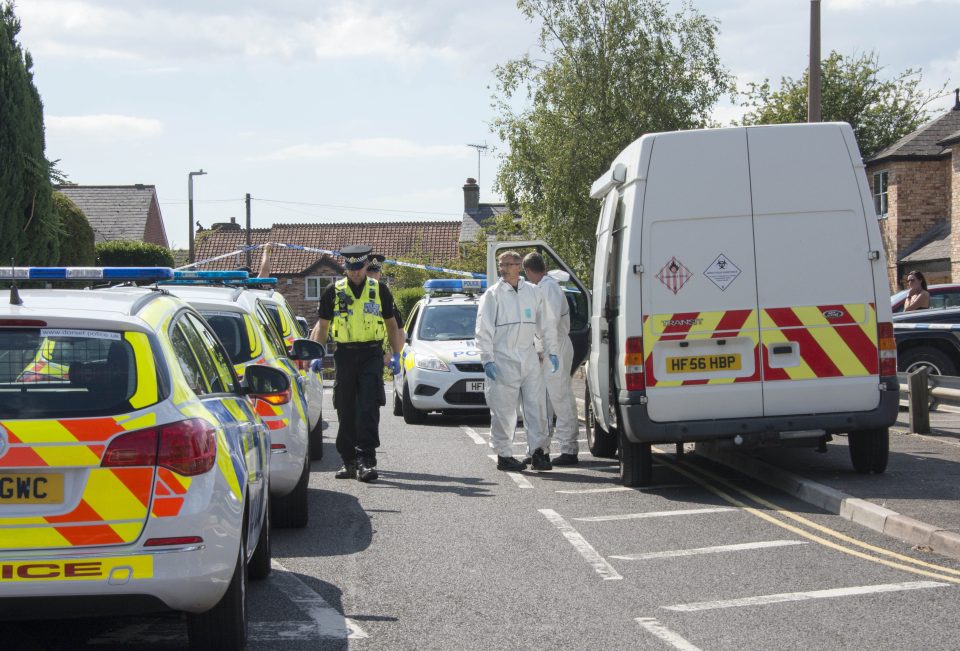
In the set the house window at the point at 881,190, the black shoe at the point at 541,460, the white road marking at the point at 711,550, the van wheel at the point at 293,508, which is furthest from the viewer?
the house window at the point at 881,190

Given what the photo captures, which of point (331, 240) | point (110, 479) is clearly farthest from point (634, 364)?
point (331, 240)

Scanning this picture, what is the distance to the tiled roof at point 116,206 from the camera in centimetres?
6138

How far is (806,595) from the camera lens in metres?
6.31

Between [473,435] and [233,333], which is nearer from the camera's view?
[233,333]

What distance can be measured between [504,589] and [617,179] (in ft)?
14.3

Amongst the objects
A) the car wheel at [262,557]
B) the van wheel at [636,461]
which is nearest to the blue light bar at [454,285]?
the van wheel at [636,461]

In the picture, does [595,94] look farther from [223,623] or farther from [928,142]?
[223,623]

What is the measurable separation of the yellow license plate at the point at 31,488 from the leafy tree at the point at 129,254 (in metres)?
35.2

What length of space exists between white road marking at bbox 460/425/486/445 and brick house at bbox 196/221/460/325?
5177 cm

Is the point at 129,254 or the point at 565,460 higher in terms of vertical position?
the point at 129,254

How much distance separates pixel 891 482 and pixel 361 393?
439cm

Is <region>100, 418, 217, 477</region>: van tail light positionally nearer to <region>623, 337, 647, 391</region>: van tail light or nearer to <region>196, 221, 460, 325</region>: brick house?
<region>623, 337, 647, 391</region>: van tail light

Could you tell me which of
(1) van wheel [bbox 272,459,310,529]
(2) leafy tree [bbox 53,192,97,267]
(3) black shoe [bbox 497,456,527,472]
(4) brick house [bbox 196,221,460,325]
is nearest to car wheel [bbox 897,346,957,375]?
(3) black shoe [bbox 497,456,527,472]

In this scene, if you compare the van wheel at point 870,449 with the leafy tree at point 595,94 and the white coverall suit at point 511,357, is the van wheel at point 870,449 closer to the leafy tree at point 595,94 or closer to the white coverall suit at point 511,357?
the white coverall suit at point 511,357
